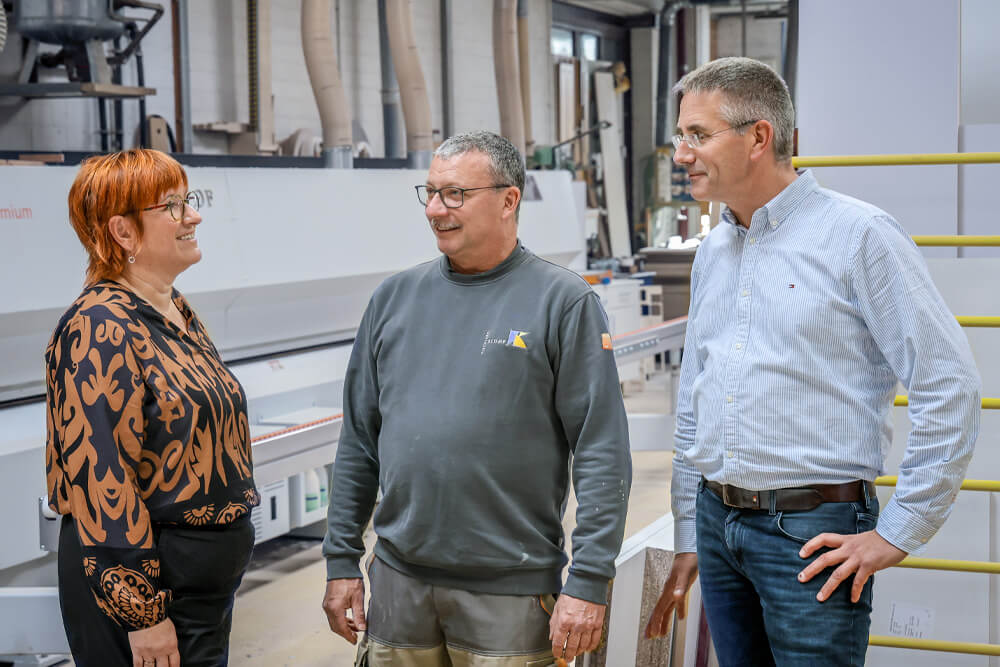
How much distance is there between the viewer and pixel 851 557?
1407 mm

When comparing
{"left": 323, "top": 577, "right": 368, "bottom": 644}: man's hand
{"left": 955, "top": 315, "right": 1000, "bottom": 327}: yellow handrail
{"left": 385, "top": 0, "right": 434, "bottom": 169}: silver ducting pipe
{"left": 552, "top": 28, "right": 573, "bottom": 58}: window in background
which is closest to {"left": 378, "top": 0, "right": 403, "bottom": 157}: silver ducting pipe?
{"left": 385, "top": 0, "right": 434, "bottom": 169}: silver ducting pipe

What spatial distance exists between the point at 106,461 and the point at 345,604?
17.9 inches

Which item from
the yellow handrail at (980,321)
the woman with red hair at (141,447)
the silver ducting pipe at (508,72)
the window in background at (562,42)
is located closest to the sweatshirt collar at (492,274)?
the woman with red hair at (141,447)

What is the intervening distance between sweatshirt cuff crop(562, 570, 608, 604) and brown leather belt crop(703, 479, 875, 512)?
0.25 meters

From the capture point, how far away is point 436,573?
159cm

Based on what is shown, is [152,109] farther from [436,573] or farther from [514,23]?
[436,573]

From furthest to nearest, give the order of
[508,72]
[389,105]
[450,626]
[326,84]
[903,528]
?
[508,72], [389,105], [326,84], [450,626], [903,528]

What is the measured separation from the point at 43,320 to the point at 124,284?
171cm

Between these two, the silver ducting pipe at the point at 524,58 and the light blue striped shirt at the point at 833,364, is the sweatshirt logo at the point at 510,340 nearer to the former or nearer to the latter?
the light blue striped shirt at the point at 833,364

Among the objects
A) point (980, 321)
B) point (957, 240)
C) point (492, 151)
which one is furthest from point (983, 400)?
point (492, 151)

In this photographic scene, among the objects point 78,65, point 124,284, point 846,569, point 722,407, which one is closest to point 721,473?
point 722,407

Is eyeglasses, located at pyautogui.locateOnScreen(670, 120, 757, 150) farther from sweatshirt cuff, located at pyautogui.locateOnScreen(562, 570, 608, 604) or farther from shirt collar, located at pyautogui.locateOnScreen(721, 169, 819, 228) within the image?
sweatshirt cuff, located at pyautogui.locateOnScreen(562, 570, 608, 604)

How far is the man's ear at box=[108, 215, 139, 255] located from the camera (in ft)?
5.33

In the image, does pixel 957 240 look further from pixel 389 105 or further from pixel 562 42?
pixel 562 42
